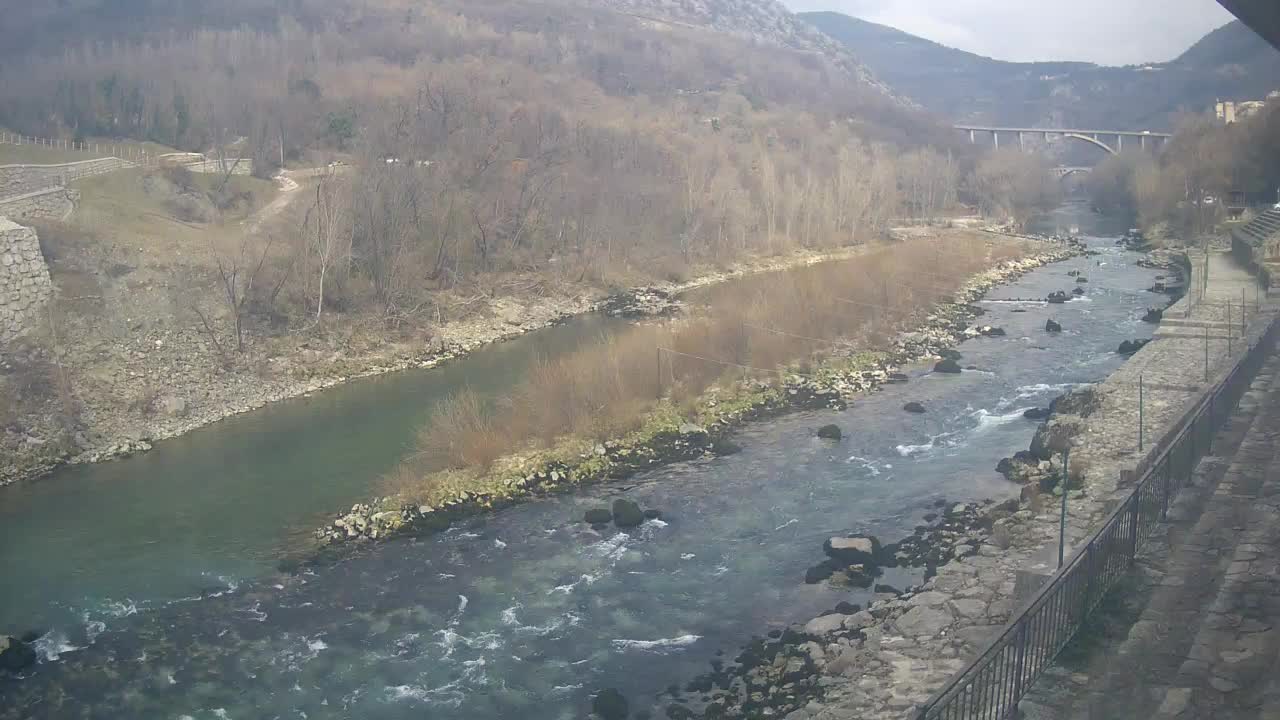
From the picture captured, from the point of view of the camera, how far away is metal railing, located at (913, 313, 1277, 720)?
6.17m

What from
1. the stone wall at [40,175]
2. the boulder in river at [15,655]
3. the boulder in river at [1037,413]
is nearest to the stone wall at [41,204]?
the stone wall at [40,175]

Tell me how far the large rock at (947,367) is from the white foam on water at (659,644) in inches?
514

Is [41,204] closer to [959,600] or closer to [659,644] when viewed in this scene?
[659,644]

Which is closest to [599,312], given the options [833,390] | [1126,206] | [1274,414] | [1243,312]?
[833,390]

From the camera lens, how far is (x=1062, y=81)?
13262cm

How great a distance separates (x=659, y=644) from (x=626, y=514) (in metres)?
3.45

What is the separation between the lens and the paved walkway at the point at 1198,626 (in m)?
5.92

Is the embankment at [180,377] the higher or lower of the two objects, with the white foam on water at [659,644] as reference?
higher

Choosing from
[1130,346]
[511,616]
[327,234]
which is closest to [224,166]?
[327,234]

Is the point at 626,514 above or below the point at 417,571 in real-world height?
above

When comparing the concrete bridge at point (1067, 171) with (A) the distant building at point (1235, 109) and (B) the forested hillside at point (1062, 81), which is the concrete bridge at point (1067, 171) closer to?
(B) the forested hillside at point (1062, 81)

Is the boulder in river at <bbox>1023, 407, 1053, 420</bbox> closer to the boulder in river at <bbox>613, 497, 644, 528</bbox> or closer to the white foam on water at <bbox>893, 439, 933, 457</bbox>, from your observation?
the white foam on water at <bbox>893, 439, 933, 457</bbox>

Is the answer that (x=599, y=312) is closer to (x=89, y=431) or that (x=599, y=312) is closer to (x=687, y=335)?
(x=687, y=335)

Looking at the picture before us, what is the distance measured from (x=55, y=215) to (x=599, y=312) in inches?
579
